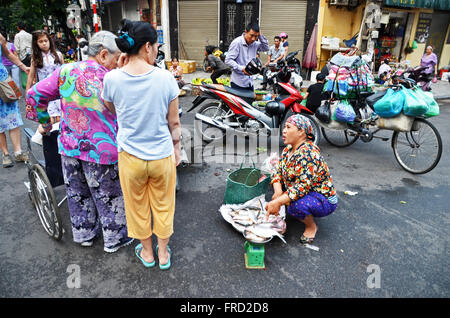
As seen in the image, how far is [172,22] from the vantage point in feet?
42.4

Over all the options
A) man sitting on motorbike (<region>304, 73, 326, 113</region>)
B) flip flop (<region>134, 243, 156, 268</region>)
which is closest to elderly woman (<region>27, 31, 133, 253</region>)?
flip flop (<region>134, 243, 156, 268</region>)

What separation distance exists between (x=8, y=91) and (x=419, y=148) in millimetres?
5791

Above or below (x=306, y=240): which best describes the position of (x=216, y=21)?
above

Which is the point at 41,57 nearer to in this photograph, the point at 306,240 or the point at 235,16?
the point at 306,240

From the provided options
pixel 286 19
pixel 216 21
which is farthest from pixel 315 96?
pixel 216 21

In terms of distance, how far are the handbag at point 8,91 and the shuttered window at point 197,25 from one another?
32.1 ft

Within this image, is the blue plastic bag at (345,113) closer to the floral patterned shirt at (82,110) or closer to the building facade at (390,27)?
the floral patterned shirt at (82,110)

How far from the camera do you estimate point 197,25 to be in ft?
42.3

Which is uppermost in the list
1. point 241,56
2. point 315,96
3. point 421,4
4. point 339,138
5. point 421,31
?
point 421,4

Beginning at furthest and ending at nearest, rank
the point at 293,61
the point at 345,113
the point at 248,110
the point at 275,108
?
the point at 293,61, the point at 248,110, the point at 275,108, the point at 345,113

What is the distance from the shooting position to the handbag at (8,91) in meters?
4.15

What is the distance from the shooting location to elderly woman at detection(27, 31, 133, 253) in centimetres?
235
